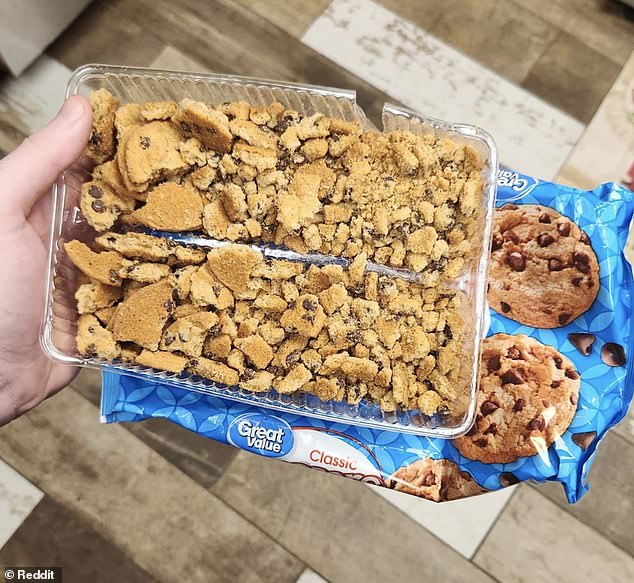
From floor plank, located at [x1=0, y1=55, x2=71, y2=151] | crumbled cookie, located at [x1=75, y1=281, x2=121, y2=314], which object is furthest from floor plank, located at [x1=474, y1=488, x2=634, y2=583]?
floor plank, located at [x1=0, y1=55, x2=71, y2=151]

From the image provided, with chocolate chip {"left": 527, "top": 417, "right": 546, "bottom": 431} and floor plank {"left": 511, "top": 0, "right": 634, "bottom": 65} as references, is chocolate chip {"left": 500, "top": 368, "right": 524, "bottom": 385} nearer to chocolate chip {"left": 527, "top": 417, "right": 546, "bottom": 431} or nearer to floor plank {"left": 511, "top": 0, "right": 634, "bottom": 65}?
chocolate chip {"left": 527, "top": 417, "right": 546, "bottom": 431}

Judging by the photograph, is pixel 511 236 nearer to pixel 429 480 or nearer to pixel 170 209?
pixel 429 480

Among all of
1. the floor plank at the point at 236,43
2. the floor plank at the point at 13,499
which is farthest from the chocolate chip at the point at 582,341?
the floor plank at the point at 13,499

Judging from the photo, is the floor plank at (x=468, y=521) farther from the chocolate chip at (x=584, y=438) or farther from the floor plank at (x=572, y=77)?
the floor plank at (x=572, y=77)

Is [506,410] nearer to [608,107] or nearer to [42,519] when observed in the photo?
[608,107]

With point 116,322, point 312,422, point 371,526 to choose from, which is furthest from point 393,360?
point 371,526
